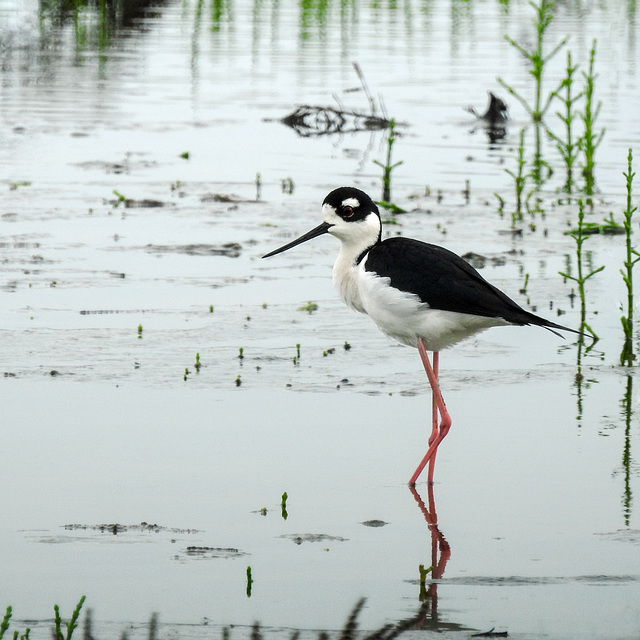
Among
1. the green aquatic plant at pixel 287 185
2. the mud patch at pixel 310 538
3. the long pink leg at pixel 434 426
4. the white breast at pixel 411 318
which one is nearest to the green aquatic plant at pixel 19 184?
the green aquatic plant at pixel 287 185

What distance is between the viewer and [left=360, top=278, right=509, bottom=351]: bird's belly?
6.05 m

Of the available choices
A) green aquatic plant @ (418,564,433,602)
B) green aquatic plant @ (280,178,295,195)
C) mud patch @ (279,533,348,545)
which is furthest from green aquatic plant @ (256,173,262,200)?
green aquatic plant @ (418,564,433,602)

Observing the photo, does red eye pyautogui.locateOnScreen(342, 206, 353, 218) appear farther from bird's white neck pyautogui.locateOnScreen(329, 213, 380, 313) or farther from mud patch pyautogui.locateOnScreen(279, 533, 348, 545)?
mud patch pyautogui.locateOnScreen(279, 533, 348, 545)

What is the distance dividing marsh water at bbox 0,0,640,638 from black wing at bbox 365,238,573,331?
650mm

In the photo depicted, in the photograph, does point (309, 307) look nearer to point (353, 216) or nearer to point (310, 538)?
point (353, 216)

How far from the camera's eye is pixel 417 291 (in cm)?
601

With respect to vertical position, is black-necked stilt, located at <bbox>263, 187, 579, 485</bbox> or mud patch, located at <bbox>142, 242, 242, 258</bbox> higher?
black-necked stilt, located at <bbox>263, 187, 579, 485</bbox>

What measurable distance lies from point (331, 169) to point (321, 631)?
9.89 metres

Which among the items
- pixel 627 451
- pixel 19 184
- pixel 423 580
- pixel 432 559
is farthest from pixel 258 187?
pixel 423 580

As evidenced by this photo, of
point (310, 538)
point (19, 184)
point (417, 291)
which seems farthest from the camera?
point (19, 184)

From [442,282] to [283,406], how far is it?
1.11 metres

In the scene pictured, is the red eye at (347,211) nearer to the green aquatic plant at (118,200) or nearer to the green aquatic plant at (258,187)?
the green aquatic plant at (118,200)

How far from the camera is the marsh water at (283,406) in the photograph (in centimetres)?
450

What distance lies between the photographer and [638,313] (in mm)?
8414
